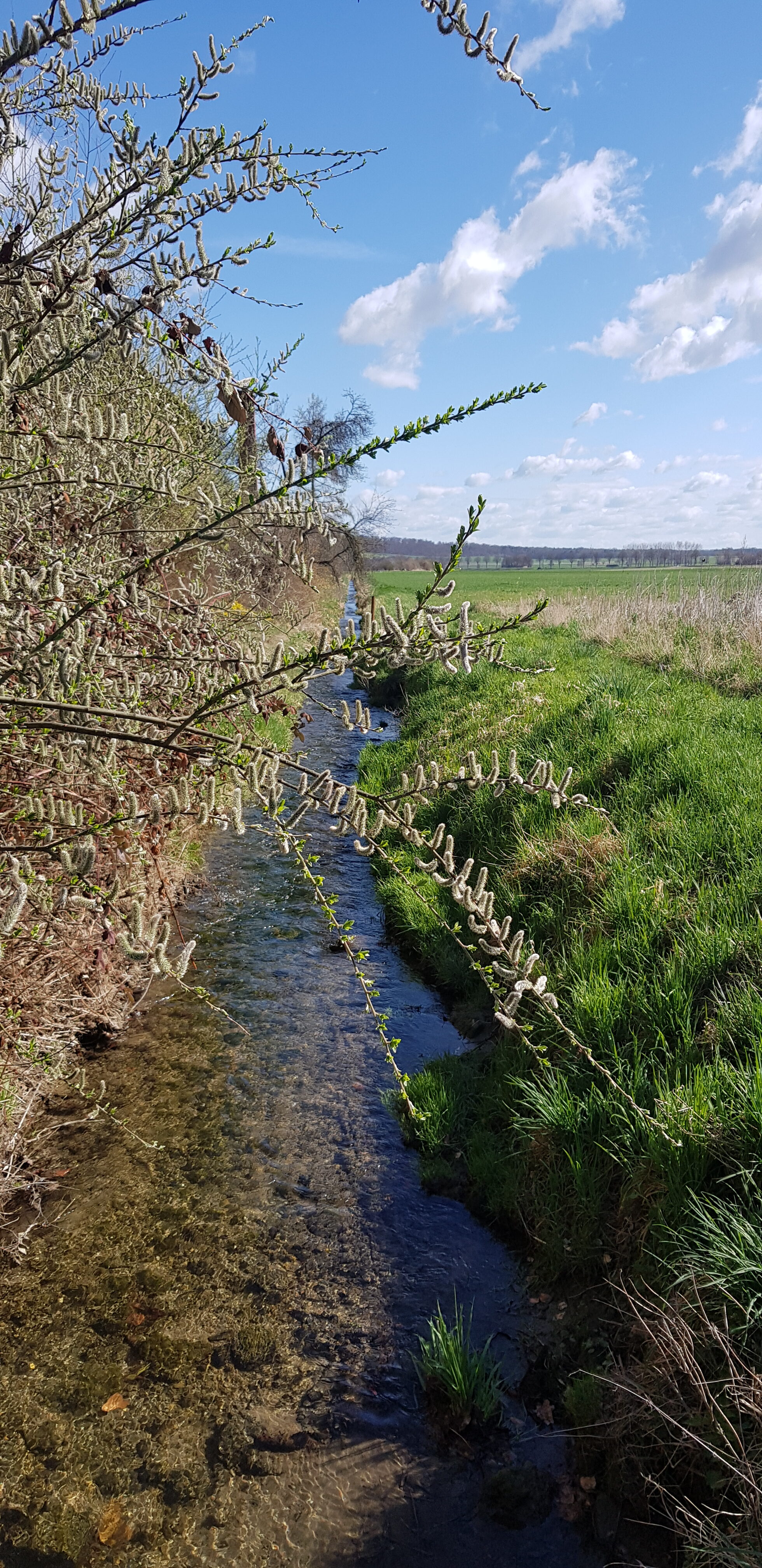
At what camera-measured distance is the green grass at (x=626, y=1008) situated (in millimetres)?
3416

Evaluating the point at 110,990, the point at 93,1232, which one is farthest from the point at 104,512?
the point at 93,1232

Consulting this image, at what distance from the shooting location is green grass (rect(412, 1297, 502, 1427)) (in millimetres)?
3289

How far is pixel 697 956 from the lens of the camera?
441 cm

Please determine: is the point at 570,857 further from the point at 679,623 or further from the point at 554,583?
the point at 554,583

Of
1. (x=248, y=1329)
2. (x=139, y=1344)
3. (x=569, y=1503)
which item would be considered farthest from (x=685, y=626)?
(x=139, y=1344)

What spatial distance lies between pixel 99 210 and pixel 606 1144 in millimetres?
4065

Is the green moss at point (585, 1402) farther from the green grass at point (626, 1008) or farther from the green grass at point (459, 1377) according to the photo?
the green grass at point (626, 1008)

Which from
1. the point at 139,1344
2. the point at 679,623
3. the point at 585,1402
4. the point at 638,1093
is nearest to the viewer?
the point at 585,1402

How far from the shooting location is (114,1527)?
2.90m

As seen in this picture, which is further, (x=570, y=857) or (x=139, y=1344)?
(x=570, y=857)

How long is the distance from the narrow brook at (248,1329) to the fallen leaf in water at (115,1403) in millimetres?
11

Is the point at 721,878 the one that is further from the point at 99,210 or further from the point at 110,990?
the point at 99,210

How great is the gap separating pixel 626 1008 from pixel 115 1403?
9.43 feet

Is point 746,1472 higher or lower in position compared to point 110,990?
lower
